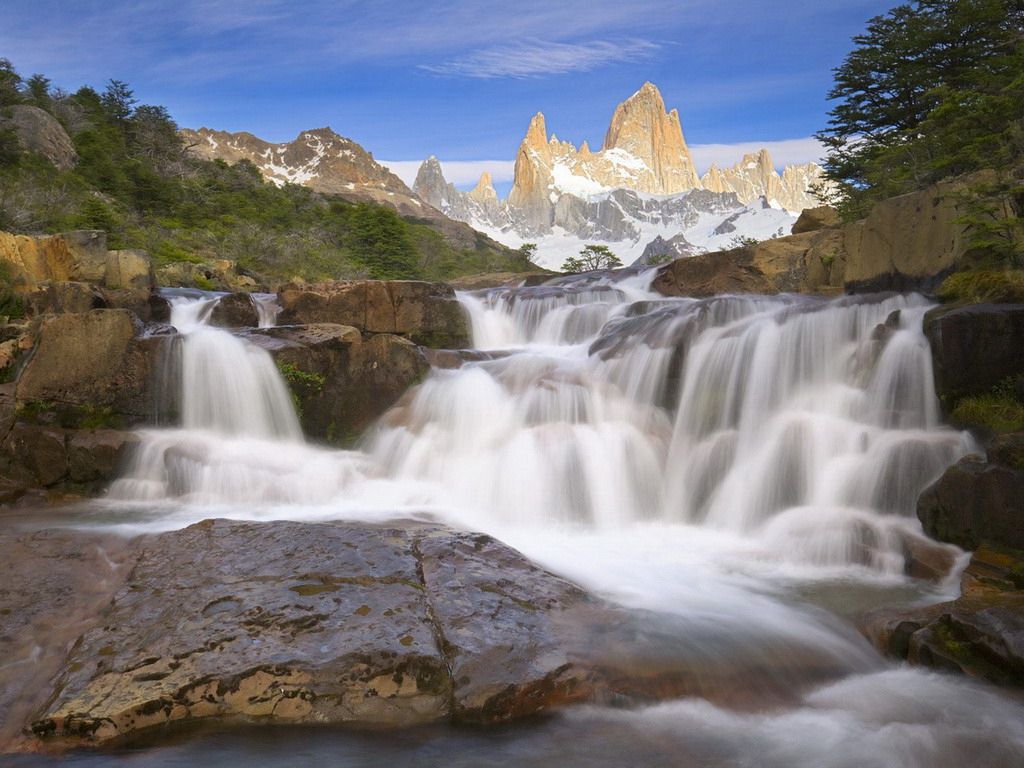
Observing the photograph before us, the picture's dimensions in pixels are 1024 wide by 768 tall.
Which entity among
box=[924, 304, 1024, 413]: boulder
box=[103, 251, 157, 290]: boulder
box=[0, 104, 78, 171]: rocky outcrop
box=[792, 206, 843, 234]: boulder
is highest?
Result: box=[0, 104, 78, 171]: rocky outcrop

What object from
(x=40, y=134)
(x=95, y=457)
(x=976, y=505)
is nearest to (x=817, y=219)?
(x=976, y=505)

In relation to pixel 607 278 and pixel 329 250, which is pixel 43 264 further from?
pixel 329 250

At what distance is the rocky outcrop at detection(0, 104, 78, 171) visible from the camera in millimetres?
33656

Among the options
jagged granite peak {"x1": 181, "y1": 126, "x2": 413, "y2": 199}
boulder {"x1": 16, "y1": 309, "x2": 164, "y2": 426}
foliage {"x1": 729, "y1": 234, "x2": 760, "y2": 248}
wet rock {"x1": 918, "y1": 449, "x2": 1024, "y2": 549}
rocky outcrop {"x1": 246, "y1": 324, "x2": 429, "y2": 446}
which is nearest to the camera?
wet rock {"x1": 918, "y1": 449, "x2": 1024, "y2": 549}

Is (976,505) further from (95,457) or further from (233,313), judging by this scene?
(233,313)

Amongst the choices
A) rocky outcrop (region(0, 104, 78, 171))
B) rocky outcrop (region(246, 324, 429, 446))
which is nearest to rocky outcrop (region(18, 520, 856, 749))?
rocky outcrop (region(246, 324, 429, 446))

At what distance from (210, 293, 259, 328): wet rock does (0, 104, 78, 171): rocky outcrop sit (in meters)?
26.4

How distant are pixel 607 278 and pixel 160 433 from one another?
16.9 metres

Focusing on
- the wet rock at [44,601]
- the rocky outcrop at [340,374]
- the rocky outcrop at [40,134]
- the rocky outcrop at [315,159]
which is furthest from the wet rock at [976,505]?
the rocky outcrop at [315,159]

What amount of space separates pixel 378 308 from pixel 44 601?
10.5 meters

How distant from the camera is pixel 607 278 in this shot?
2383 cm

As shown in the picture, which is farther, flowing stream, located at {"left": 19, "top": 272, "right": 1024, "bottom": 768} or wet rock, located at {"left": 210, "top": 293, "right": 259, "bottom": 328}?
wet rock, located at {"left": 210, "top": 293, "right": 259, "bottom": 328}

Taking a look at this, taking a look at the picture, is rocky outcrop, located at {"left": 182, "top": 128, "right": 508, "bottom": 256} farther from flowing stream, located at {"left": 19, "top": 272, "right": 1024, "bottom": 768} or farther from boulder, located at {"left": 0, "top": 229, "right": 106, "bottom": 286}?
flowing stream, located at {"left": 19, "top": 272, "right": 1024, "bottom": 768}

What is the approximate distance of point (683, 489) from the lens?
29.7 feet
